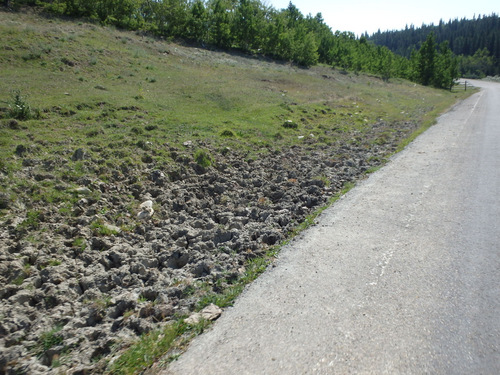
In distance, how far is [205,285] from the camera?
5609 millimetres

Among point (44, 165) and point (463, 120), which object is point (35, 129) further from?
point (463, 120)

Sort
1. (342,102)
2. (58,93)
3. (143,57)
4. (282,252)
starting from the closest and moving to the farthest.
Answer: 1. (282,252)
2. (58,93)
3. (342,102)
4. (143,57)

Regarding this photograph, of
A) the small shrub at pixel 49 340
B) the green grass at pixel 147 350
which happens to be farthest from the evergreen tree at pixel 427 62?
the small shrub at pixel 49 340

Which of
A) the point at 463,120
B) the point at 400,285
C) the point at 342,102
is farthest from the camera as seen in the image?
the point at 342,102

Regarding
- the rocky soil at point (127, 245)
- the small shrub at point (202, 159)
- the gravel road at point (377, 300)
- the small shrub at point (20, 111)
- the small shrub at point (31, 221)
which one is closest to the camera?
the gravel road at point (377, 300)

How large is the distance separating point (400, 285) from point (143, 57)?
31.0 meters

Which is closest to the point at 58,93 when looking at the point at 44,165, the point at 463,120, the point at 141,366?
the point at 44,165

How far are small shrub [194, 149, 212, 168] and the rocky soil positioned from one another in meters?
0.25

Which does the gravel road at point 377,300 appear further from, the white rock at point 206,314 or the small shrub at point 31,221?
the small shrub at point 31,221

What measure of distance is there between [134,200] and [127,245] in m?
2.11

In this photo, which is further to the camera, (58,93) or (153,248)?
(58,93)

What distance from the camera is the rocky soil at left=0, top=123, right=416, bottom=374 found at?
15.0 feet

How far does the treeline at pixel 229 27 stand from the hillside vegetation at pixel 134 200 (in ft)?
86.5

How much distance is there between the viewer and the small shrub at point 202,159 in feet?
36.3
